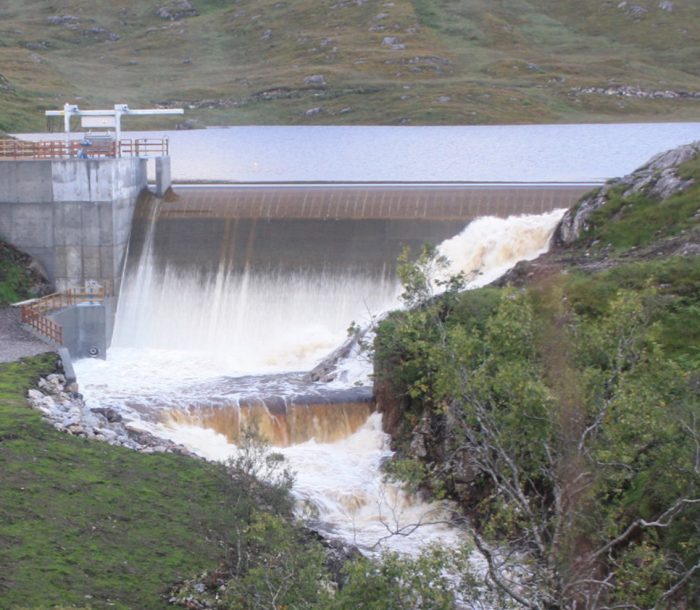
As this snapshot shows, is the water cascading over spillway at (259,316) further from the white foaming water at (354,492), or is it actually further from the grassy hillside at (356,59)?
the grassy hillside at (356,59)

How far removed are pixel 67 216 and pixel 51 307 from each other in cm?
461

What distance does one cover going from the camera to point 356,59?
432ft

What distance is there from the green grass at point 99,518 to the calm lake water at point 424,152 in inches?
1386

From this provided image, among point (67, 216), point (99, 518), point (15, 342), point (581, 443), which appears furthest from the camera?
point (67, 216)

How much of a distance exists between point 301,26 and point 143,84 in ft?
84.3

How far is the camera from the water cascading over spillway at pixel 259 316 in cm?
3106

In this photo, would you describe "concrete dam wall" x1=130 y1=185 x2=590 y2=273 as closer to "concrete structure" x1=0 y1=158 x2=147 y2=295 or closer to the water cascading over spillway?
the water cascading over spillway

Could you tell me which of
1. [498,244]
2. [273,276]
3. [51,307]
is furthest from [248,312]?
[498,244]

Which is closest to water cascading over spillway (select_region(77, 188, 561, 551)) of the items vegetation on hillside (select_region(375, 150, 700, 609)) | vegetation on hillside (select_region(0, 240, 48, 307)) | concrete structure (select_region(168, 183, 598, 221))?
concrete structure (select_region(168, 183, 598, 221))

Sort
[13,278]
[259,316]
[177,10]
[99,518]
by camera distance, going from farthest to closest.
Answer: [177,10], [13,278], [259,316], [99,518]

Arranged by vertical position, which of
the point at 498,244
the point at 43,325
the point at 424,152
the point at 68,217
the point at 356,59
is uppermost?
the point at 356,59

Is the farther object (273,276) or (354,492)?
(273,276)

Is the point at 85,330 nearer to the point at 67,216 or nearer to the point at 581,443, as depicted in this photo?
the point at 67,216

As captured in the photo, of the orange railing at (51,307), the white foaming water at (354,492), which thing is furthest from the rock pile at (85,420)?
the orange railing at (51,307)
